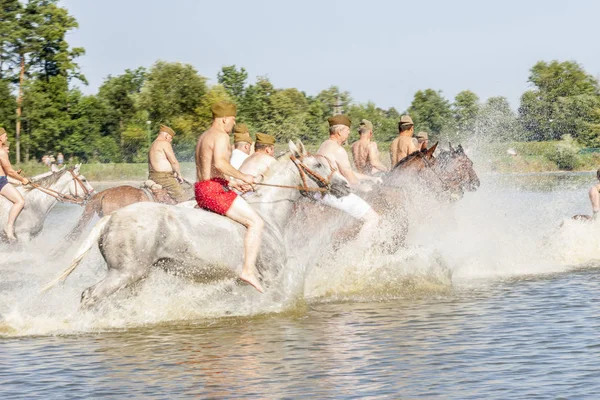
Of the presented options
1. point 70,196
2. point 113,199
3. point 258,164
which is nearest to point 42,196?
point 70,196

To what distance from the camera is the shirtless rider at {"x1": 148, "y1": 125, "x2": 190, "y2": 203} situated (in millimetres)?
20359

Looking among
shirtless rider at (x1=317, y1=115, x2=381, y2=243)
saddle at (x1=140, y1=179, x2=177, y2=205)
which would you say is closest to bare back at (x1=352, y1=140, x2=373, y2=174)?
shirtless rider at (x1=317, y1=115, x2=381, y2=243)

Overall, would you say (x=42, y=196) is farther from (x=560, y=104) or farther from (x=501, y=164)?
(x=560, y=104)

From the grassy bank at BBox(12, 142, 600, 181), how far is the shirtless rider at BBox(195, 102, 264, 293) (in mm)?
52189

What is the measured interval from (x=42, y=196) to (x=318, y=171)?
9.71 m

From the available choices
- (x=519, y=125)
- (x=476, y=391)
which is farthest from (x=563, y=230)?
(x=519, y=125)

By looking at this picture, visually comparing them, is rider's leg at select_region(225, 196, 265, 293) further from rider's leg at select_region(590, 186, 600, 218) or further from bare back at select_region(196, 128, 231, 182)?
rider's leg at select_region(590, 186, 600, 218)

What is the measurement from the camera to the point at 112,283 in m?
12.4

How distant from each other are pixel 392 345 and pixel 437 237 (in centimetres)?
661

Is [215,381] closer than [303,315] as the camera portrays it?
Yes

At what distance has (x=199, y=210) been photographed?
1279cm

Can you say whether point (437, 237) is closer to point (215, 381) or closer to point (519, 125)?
point (215, 381)

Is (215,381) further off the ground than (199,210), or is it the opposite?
(199,210)

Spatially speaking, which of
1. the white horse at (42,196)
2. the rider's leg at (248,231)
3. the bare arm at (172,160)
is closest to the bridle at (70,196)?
the white horse at (42,196)
